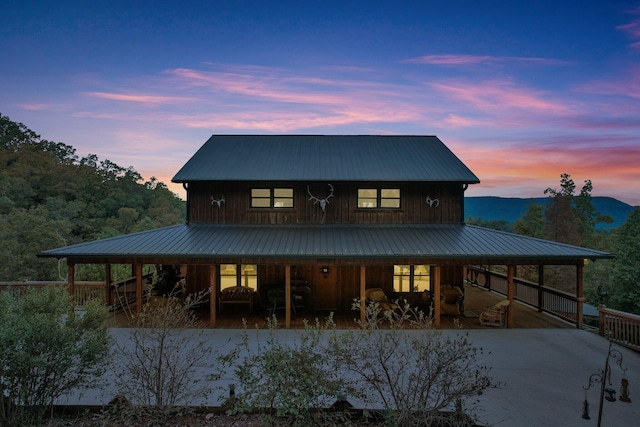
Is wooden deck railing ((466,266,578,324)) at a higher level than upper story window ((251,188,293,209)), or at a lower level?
lower

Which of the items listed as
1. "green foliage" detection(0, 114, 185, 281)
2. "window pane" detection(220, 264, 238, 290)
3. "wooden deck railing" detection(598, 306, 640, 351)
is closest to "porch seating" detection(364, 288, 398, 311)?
"window pane" detection(220, 264, 238, 290)

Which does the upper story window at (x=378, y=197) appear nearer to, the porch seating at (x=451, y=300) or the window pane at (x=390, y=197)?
the window pane at (x=390, y=197)

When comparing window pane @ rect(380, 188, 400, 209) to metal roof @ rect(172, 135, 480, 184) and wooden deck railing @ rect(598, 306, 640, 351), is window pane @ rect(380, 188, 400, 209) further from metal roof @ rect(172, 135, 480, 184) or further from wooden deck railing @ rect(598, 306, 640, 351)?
wooden deck railing @ rect(598, 306, 640, 351)

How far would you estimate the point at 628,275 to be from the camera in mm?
21922

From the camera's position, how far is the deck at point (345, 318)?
10820 millimetres

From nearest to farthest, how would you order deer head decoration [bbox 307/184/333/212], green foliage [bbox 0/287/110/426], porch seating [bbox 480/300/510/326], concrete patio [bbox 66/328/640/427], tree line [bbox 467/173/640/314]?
1. green foliage [bbox 0/287/110/426]
2. concrete patio [bbox 66/328/640/427]
3. porch seating [bbox 480/300/510/326]
4. deer head decoration [bbox 307/184/333/212]
5. tree line [bbox 467/173/640/314]

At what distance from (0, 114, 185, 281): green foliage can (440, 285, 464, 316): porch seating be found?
2537 centimetres

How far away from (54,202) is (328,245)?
32542mm

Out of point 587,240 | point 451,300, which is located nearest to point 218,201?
point 451,300

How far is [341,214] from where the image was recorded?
1286cm

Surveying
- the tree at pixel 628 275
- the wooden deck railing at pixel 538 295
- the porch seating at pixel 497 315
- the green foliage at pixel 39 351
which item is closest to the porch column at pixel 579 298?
the wooden deck railing at pixel 538 295

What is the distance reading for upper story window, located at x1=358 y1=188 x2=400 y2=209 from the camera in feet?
42.6

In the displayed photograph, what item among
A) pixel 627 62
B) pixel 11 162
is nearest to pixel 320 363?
pixel 627 62

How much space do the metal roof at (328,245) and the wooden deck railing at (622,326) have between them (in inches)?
66.7
